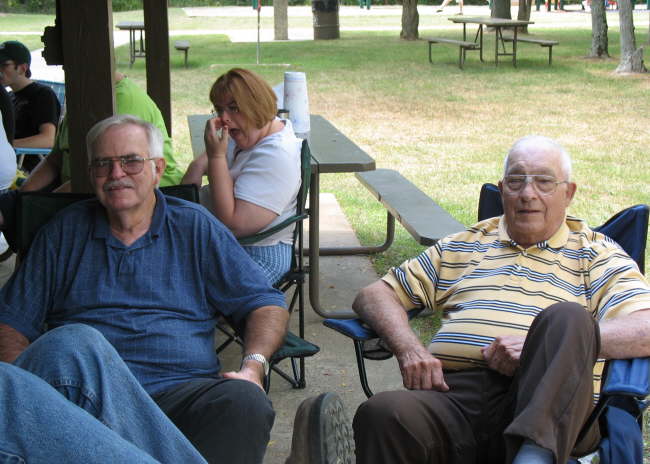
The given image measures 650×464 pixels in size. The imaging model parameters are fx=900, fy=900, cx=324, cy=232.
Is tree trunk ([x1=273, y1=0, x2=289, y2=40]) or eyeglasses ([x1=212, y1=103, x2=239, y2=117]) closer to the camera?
eyeglasses ([x1=212, y1=103, x2=239, y2=117])

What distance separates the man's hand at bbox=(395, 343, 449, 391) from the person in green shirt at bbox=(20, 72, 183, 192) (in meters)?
2.01

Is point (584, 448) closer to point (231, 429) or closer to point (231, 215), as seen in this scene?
point (231, 429)

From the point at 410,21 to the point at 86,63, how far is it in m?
19.4

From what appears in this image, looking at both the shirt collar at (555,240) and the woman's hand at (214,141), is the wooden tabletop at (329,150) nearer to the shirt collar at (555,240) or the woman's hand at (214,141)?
the woman's hand at (214,141)

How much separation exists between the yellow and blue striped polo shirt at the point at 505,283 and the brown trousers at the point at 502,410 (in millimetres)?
127

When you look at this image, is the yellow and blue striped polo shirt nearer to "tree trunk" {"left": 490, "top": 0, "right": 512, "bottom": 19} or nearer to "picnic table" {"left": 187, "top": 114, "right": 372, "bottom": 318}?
"picnic table" {"left": 187, "top": 114, "right": 372, "bottom": 318}

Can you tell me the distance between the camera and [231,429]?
2.35 m

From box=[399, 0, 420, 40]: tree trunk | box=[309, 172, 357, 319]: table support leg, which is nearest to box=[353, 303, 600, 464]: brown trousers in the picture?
box=[309, 172, 357, 319]: table support leg

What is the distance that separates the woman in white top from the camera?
3488mm

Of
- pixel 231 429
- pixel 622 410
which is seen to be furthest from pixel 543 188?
pixel 231 429

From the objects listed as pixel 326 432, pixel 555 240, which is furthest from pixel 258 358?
pixel 555 240

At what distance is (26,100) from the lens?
6535 mm

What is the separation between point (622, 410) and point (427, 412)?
0.54 meters

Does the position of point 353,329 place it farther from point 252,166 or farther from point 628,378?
point 252,166
